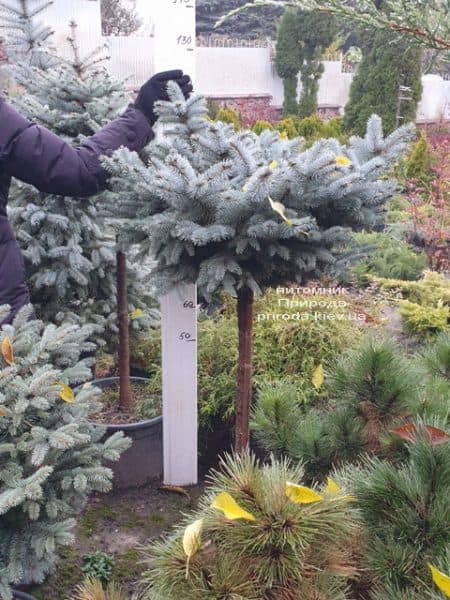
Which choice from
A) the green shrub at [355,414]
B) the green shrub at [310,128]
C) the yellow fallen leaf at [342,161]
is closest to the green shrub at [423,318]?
the green shrub at [355,414]

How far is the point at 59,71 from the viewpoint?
2.48 meters

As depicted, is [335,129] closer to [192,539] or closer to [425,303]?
[425,303]

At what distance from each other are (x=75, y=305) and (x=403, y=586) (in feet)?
6.85

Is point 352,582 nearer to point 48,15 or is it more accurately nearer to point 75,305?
point 75,305

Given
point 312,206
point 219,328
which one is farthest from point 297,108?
point 312,206

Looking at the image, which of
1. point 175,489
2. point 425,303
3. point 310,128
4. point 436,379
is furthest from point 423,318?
point 310,128

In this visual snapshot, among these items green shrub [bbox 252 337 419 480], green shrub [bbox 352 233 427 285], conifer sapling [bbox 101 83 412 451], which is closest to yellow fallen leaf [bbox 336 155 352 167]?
conifer sapling [bbox 101 83 412 451]

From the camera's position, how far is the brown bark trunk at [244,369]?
2.05m

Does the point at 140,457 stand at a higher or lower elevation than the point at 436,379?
lower

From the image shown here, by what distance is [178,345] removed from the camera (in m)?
2.47

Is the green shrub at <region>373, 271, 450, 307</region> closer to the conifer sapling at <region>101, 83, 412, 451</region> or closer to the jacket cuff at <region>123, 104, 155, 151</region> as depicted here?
the conifer sapling at <region>101, 83, 412, 451</region>

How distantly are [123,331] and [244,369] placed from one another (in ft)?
2.66

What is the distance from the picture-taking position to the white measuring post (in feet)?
7.23

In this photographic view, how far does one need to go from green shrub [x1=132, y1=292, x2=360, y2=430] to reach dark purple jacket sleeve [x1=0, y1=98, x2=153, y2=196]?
1229 mm
